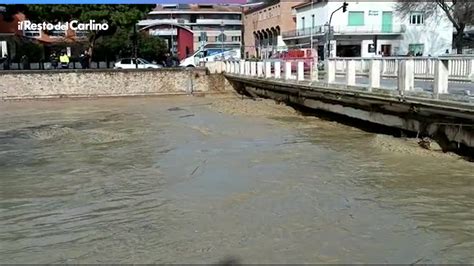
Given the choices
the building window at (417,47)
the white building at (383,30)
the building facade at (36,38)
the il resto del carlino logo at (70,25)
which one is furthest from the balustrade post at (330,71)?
the building window at (417,47)

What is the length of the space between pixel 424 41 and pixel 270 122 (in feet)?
149

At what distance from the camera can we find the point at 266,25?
87688 mm

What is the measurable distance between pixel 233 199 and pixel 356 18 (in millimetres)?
54953

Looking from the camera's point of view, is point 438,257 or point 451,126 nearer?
point 438,257

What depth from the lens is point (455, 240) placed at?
8.02 m

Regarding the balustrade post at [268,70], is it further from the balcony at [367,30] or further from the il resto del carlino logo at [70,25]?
the balcony at [367,30]

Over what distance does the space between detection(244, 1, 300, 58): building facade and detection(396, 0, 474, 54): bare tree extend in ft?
50.5

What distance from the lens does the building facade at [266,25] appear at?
7844cm

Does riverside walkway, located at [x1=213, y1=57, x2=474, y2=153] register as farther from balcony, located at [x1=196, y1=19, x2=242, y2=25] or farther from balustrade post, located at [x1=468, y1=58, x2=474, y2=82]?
balcony, located at [x1=196, y1=19, x2=242, y2=25]

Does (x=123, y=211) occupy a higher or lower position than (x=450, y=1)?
lower

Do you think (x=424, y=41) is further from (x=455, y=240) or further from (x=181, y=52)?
(x=455, y=240)

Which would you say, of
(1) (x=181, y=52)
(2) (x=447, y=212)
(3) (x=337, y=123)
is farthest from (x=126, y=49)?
(2) (x=447, y=212)

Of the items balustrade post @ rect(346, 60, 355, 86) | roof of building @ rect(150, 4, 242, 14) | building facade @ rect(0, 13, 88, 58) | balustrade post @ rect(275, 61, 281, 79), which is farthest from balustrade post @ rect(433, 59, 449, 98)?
roof of building @ rect(150, 4, 242, 14)

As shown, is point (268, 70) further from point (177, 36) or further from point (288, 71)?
point (177, 36)
